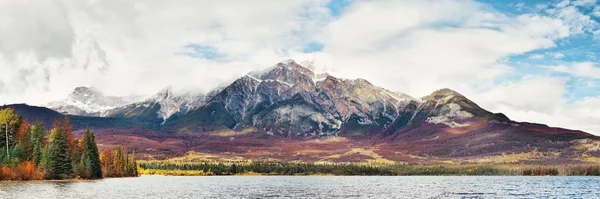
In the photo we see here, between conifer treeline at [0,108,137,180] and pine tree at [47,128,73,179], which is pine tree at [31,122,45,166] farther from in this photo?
pine tree at [47,128,73,179]

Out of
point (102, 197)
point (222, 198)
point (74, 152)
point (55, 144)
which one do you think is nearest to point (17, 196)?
point (102, 197)

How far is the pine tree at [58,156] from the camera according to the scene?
18362 cm

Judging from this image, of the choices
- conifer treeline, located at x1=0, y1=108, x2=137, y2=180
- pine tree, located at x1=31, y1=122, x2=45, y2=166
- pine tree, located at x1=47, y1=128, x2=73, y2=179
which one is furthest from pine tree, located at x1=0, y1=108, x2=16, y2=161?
pine tree, located at x1=47, y1=128, x2=73, y2=179

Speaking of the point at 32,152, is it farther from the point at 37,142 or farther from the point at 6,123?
the point at 6,123

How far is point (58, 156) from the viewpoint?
185250mm

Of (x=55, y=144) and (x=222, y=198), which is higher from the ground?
(x=55, y=144)

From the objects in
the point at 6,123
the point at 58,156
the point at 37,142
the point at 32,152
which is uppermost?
the point at 6,123

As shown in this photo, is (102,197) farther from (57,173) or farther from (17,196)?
(57,173)

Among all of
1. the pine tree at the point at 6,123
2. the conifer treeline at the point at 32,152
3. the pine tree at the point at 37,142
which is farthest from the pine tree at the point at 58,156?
the pine tree at the point at 6,123

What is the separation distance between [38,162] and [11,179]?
12.2 m

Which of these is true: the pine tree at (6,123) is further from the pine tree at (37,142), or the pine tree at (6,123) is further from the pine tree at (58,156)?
the pine tree at (58,156)

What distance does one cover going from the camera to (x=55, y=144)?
18350 cm

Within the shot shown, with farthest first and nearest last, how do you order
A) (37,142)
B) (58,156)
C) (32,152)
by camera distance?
(32,152), (37,142), (58,156)

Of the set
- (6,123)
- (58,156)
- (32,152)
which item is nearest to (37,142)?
(32,152)
